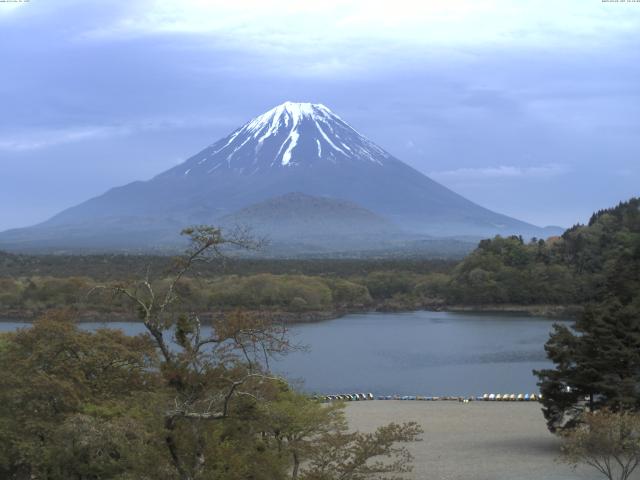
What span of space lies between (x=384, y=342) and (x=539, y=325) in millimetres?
11325

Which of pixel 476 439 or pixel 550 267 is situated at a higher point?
pixel 550 267

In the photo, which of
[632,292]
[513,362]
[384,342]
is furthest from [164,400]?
[384,342]

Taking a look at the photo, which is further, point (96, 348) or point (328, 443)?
point (96, 348)

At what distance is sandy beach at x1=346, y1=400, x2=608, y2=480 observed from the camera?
16.2m

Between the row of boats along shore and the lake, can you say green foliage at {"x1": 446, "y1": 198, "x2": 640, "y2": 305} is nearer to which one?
the lake

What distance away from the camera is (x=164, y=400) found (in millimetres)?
8922

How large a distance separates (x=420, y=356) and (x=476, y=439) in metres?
19.5

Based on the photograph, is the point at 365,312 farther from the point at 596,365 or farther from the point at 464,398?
the point at 596,365

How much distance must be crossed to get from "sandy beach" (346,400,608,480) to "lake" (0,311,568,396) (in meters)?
2.96

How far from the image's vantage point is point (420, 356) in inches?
1554

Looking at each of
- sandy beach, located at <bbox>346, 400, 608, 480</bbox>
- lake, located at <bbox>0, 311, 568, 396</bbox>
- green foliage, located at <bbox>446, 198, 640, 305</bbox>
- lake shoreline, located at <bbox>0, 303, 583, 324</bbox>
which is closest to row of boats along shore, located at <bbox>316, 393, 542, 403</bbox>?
sandy beach, located at <bbox>346, 400, 608, 480</bbox>

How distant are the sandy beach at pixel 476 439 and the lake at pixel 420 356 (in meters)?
2.96

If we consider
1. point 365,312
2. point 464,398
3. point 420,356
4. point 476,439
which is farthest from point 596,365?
point 365,312

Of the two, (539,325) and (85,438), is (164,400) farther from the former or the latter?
(539,325)
